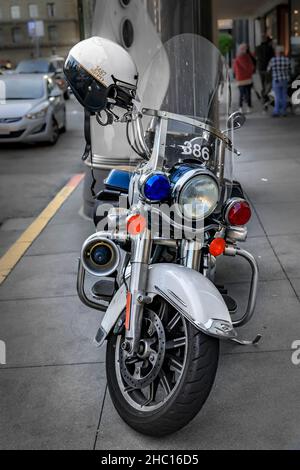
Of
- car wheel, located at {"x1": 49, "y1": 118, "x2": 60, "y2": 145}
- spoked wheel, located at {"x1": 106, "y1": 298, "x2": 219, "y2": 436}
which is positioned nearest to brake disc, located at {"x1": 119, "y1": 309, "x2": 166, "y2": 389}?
spoked wheel, located at {"x1": 106, "y1": 298, "x2": 219, "y2": 436}

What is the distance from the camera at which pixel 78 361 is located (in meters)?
3.94

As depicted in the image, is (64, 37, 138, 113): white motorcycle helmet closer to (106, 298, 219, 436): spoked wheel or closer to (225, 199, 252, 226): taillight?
(225, 199, 252, 226): taillight

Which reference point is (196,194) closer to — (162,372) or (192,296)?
(192,296)

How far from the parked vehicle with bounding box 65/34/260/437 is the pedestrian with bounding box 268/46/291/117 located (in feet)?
42.4

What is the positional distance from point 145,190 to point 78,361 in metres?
1.41

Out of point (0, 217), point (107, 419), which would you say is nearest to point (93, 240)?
point (107, 419)

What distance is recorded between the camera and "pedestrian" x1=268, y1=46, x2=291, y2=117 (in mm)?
15953

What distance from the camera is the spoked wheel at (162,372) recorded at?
285cm

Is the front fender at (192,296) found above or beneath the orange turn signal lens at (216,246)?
beneath

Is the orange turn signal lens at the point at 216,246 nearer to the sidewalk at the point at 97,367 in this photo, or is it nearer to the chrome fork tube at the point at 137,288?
the chrome fork tube at the point at 137,288

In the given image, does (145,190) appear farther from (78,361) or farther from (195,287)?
(78,361)

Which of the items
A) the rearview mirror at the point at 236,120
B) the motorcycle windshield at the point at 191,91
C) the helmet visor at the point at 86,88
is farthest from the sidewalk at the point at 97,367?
the helmet visor at the point at 86,88

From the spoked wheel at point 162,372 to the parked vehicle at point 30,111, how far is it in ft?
37.6

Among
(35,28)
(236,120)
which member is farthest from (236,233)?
(35,28)
